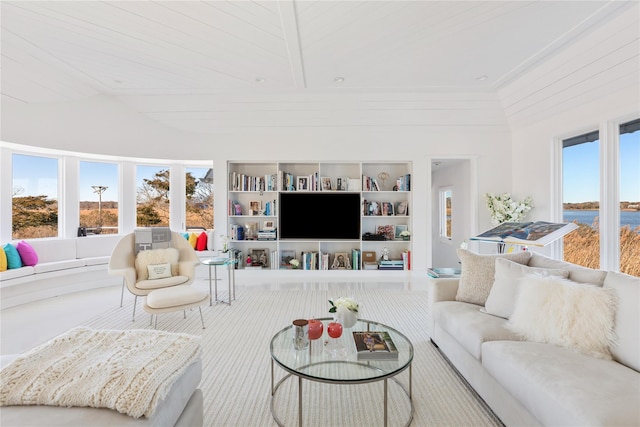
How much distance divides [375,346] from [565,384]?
921mm

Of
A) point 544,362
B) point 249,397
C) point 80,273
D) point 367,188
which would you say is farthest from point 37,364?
point 367,188

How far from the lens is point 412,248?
4871 millimetres

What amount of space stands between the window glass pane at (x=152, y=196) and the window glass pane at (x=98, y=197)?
37 cm

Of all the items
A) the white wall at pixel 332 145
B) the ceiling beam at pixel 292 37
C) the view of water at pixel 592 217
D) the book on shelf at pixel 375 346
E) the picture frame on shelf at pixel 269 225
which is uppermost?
the ceiling beam at pixel 292 37

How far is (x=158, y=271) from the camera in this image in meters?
3.48

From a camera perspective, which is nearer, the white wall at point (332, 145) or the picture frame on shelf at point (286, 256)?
the white wall at point (332, 145)

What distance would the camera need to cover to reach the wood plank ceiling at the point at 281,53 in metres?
2.42

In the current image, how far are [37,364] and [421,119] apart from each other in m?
4.90

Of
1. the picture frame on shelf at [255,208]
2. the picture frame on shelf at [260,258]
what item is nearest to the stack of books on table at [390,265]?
the picture frame on shelf at [260,258]

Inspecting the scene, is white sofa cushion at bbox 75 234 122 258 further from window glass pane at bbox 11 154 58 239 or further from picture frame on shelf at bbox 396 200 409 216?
picture frame on shelf at bbox 396 200 409 216

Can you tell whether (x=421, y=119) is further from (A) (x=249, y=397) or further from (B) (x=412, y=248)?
(A) (x=249, y=397)

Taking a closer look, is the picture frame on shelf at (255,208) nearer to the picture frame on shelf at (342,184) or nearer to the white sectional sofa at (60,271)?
the picture frame on shelf at (342,184)

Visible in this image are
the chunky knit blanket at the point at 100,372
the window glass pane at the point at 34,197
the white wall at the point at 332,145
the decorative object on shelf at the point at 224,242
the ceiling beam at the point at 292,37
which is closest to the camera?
the chunky knit blanket at the point at 100,372

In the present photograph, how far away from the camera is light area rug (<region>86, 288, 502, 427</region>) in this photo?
1725 millimetres
